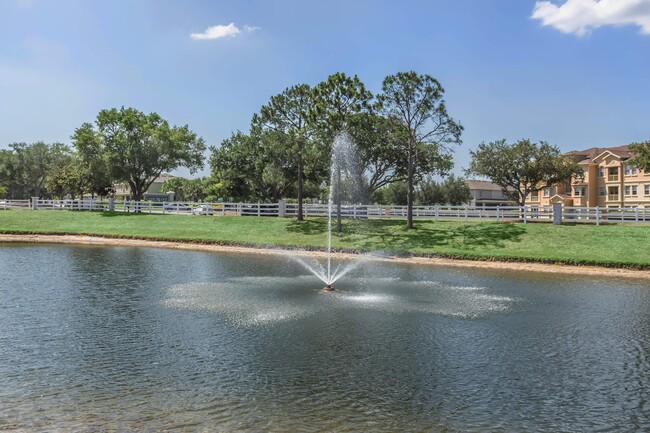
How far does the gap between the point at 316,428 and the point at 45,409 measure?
3992 millimetres

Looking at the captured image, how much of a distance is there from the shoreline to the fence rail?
416 inches

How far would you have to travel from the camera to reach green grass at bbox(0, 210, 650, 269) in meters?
28.3

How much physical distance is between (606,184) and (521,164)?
24.1m

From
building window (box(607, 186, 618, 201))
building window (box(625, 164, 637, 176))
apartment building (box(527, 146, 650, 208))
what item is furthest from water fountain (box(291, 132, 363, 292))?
building window (box(625, 164, 637, 176))

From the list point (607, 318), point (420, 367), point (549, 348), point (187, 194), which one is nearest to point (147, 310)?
point (420, 367)

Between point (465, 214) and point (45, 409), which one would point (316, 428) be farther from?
point (465, 214)

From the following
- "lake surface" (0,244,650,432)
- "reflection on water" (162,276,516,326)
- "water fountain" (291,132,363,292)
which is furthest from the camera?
"water fountain" (291,132,363,292)

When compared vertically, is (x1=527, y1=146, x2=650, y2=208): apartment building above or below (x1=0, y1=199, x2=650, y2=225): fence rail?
above

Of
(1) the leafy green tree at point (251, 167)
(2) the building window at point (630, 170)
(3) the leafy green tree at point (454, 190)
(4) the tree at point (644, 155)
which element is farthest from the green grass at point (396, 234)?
(3) the leafy green tree at point (454, 190)

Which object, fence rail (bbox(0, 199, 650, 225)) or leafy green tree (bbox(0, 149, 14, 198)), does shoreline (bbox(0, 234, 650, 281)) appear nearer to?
fence rail (bbox(0, 199, 650, 225))

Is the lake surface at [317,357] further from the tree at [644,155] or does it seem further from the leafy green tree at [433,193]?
the leafy green tree at [433,193]

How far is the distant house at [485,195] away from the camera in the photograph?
112438 mm

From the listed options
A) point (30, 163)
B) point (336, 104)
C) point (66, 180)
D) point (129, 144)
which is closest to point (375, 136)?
point (336, 104)

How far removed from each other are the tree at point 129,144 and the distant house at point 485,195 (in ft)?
240
